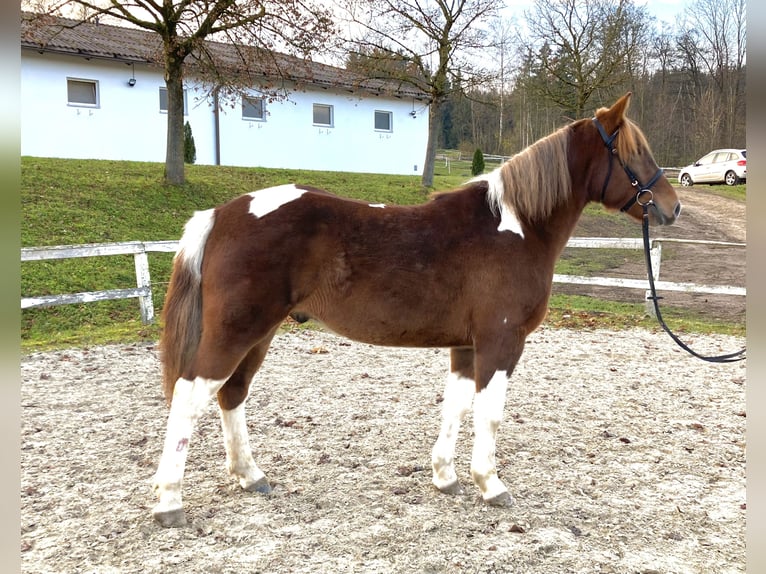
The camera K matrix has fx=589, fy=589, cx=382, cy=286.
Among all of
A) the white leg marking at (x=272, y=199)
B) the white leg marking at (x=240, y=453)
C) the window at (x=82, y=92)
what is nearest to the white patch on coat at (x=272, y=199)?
the white leg marking at (x=272, y=199)

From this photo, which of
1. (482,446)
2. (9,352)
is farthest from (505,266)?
(9,352)

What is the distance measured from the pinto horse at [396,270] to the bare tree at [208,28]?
10.3 metres

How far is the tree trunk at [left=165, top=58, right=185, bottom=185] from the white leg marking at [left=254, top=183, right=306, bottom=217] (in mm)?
10683

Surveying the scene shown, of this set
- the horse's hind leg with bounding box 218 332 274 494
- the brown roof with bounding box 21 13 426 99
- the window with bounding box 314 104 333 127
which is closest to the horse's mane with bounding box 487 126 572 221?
the horse's hind leg with bounding box 218 332 274 494

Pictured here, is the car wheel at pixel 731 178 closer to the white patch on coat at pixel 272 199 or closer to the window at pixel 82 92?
the window at pixel 82 92

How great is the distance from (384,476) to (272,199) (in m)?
1.96

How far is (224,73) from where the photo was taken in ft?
43.6

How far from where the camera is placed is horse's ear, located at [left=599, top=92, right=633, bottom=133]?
3.46 meters

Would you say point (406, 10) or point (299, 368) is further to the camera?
point (406, 10)

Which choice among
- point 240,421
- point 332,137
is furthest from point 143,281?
point 332,137

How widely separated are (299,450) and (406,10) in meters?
17.5

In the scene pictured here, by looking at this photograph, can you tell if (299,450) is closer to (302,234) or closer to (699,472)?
(302,234)

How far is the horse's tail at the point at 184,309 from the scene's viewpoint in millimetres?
3330

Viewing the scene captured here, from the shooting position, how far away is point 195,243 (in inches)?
133
